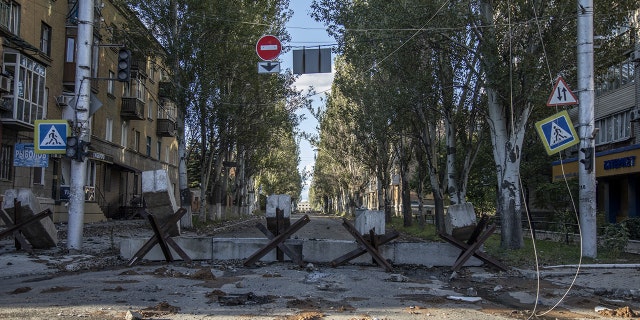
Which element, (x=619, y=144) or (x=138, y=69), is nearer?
(x=619, y=144)

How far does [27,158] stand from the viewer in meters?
21.5

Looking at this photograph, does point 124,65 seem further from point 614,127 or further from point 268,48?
point 614,127

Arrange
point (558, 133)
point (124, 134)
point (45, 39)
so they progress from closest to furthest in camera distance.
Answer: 1. point (558, 133)
2. point (45, 39)
3. point (124, 134)

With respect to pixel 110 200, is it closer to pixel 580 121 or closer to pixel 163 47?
pixel 163 47

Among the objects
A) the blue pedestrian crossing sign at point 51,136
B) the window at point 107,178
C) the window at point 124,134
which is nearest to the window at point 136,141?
the window at point 124,134

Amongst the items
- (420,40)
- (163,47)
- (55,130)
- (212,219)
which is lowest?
(212,219)

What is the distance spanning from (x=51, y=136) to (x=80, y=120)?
802mm

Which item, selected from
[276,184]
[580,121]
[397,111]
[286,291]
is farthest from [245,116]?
[276,184]

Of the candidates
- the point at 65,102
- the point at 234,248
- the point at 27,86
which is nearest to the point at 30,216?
the point at 234,248

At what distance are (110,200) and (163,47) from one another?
1339cm

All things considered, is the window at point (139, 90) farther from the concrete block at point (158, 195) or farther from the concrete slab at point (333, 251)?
the concrete slab at point (333, 251)

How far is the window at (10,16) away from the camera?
2191 cm

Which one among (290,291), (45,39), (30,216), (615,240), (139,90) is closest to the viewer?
(290,291)

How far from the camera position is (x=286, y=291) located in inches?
349
